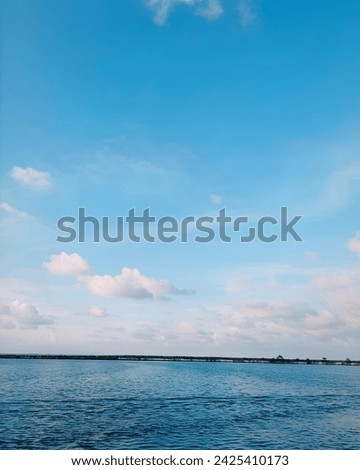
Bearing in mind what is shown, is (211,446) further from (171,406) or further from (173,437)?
(171,406)

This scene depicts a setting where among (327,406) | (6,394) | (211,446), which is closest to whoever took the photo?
(211,446)

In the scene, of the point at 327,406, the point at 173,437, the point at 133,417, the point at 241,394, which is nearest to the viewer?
the point at 173,437

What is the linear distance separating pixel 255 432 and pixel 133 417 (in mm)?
13299

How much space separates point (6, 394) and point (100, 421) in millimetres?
30826

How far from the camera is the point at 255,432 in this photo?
118 ft

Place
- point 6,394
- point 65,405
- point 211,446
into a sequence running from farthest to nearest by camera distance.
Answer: point 6,394 < point 65,405 < point 211,446
